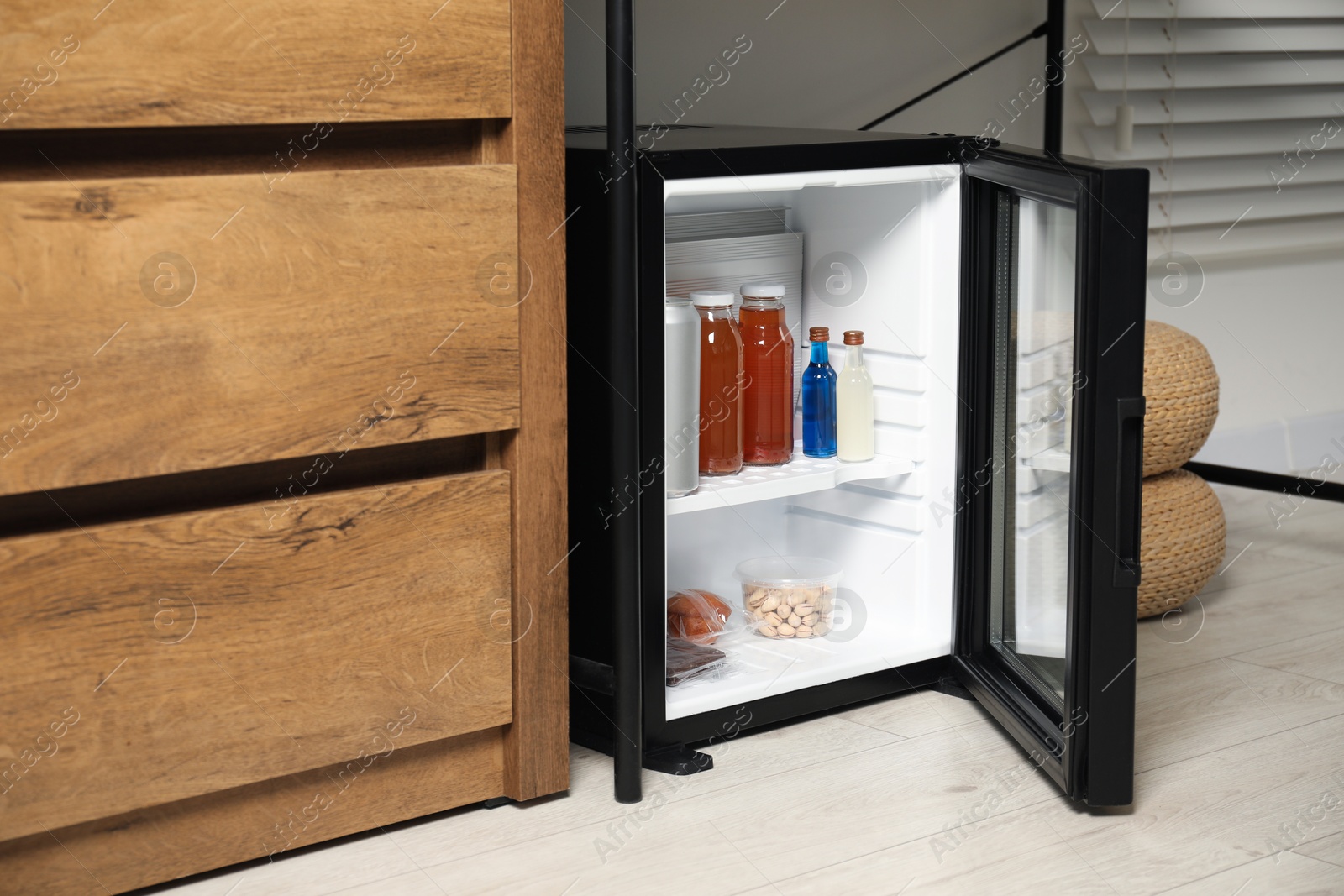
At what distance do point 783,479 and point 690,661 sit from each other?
264 mm

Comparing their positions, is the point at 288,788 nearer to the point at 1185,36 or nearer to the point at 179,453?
the point at 179,453

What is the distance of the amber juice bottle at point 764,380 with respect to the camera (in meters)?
1.76

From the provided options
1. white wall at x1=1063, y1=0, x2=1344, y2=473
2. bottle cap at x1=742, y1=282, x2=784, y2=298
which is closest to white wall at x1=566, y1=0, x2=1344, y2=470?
white wall at x1=1063, y1=0, x2=1344, y2=473

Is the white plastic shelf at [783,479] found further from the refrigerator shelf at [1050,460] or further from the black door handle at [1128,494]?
the black door handle at [1128,494]

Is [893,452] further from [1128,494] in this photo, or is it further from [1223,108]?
[1223,108]

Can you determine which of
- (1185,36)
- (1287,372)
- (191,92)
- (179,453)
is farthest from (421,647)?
(1287,372)

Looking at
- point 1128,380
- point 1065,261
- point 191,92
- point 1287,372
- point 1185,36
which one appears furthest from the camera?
point 1287,372

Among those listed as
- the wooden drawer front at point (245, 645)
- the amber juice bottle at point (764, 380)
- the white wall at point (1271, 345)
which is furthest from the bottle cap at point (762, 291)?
the white wall at point (1271, 345)

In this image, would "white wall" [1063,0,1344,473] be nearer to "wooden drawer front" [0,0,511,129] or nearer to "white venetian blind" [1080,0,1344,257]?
"white venetian blind" [1080,0,1344,257]

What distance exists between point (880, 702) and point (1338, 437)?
172 centimetres

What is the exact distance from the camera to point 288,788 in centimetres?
138

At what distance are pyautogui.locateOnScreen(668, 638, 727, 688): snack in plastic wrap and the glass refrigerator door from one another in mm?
329

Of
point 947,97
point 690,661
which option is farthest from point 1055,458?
point 947,97

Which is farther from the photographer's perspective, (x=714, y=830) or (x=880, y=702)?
(x=880, y=702)
